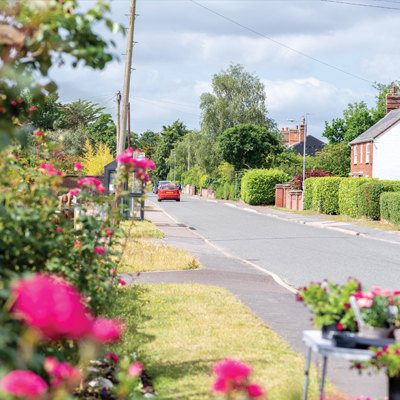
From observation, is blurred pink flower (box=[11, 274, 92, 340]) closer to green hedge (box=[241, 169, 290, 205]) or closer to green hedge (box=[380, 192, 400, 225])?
green hedge (box=[380, 192, 400, 225])

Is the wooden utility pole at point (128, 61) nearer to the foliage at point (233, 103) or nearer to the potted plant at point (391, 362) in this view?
the potted plant at point (391, 362)

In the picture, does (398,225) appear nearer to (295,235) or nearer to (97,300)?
(295,235)

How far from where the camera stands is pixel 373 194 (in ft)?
84.3

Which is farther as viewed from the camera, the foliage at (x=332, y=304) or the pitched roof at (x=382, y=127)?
the pitched roof at (x=382, y=127)

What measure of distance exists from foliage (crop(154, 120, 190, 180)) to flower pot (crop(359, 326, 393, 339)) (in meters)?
126

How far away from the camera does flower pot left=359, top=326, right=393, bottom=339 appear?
314 centimetres

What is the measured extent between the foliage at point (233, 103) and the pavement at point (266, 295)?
4566 cm

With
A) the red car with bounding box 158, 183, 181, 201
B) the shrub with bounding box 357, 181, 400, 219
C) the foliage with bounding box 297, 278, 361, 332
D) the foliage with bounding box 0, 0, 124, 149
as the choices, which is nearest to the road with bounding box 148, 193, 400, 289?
the shrub with bounding box 357, 181, 400, 219

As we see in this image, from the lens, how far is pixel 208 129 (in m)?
60.8

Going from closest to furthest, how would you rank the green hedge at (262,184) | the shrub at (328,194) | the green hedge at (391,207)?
the green hedge at (391,207) < the shrub at (328,194) < the green hedge at (262,184)

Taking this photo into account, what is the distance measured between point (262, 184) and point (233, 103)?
708 inches

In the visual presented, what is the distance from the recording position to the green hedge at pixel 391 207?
22.6 m

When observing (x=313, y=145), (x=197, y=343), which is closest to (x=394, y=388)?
(x=197, y=343)

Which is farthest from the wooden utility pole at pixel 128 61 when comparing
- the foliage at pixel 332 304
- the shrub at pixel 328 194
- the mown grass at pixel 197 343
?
the shrub at pixel 328 194
